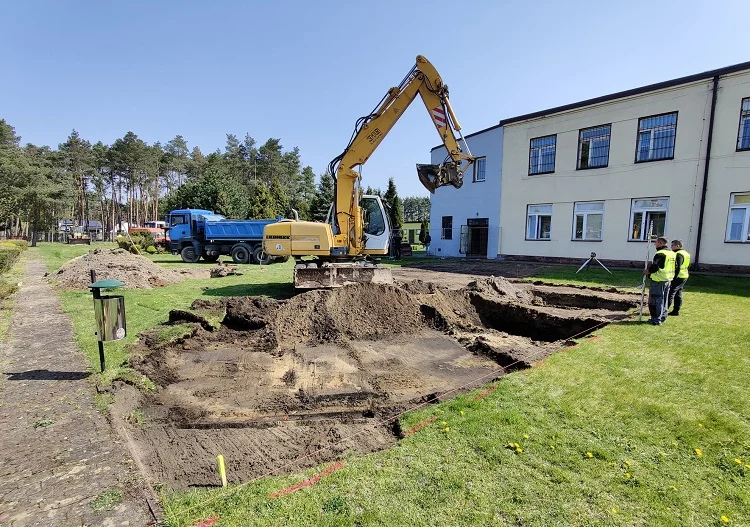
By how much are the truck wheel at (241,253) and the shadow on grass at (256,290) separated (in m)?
8.97

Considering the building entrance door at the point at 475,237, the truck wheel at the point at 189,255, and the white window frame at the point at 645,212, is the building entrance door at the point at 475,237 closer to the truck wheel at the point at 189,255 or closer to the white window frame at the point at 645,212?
the white window frame at the point at 645,212

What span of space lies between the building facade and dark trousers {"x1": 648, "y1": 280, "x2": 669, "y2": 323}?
15.5 meters

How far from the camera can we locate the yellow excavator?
966 cm

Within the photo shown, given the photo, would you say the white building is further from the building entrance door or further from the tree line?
the tree line

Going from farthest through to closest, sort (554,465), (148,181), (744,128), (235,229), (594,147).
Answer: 1. (148,181)
2. (235,229)
3. (594,147)
4. (744,128)
5. (554,465)

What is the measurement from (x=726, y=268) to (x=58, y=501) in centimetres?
1981

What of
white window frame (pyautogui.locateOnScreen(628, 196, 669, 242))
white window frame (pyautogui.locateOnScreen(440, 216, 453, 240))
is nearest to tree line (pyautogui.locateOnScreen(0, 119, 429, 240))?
white window frame (pyautogui.locateOnScreen(440, 216, 453, 240))

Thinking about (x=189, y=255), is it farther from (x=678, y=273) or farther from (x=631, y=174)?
(x=631, y=174)

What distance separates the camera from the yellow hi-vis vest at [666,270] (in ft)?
23.1

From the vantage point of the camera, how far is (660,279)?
7.09 metres

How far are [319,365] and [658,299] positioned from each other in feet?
21.1

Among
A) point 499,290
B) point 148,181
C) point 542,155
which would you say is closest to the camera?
point 499,290

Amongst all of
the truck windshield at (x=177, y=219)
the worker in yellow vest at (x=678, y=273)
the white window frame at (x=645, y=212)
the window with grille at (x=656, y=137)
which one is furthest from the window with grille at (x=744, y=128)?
the truck windshield at (x=177, y=219)

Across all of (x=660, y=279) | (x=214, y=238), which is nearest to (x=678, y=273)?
(x=660, y=279)
